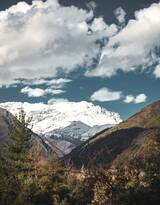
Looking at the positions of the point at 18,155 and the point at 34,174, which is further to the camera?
the point at 34,174

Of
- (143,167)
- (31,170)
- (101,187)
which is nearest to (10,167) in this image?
(31,170)

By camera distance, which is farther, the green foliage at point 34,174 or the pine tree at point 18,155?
the green foliage at point 34,174

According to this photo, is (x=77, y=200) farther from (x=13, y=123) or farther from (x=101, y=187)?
(x=101, y=187)

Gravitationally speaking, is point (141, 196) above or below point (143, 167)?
below

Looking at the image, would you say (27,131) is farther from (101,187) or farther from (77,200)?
(101,187)

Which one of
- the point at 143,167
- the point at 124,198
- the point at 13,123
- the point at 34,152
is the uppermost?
the point at 13,123

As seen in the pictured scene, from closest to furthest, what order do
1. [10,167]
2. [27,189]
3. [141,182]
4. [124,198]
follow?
1. [124,198]
2. [141,182]
3. [27,189]
4. [10,167]

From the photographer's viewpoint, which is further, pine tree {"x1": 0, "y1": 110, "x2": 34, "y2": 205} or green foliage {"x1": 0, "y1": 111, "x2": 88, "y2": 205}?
green foliage {"x1": 0, "y1": 111, "x2": 88, "y2": 205}

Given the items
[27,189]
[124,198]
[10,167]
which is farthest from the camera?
[10,167]

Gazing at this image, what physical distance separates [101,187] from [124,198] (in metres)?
9.04

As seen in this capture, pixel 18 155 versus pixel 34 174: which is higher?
pixel 18 155

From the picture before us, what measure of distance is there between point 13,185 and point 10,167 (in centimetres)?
2069

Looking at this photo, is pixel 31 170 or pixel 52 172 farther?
pixel 52 172

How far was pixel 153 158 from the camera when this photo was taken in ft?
228
